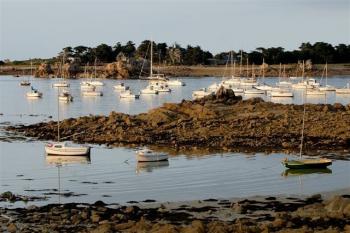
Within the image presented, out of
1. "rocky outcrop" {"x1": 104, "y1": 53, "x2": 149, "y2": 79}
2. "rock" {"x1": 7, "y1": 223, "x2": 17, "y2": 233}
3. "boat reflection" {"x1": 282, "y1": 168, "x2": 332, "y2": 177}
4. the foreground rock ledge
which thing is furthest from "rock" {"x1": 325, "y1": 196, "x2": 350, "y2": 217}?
"rocky outcrop" {"x1": 104, "y1": 53, "x2": 149, "y2": 79}

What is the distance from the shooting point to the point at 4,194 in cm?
2666

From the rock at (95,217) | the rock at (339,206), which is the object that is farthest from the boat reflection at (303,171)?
the rock at (95,217)

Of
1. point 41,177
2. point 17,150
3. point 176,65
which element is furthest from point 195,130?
point 176,65

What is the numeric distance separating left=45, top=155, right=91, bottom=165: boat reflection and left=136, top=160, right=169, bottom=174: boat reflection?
317 cm

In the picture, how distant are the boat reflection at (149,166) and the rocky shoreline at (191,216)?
887 centimetres

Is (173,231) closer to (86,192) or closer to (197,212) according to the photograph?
(197,212)

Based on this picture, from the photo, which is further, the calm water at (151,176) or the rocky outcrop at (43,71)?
the rocky outcrop at (43,71)

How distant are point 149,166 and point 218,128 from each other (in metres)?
10.3

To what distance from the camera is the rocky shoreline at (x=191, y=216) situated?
20.5m

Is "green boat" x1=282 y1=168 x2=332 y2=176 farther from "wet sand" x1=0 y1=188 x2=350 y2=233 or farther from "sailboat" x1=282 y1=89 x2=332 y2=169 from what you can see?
"wet sand" x1=0 y1=188 x2=350 y2=233

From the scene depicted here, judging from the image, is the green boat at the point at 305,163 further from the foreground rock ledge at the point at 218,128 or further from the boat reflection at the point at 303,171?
the foreground rock ledge at the point at 218,128

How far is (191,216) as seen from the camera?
899 inches

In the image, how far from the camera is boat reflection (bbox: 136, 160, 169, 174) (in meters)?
34.5

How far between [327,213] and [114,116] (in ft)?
92.5
